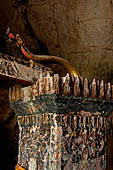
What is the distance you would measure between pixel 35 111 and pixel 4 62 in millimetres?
820

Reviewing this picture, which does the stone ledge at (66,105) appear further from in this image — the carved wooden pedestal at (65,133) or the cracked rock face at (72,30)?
the cracked rock face at (72,30)

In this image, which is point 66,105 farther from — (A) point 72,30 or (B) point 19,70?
(A) point 72,30

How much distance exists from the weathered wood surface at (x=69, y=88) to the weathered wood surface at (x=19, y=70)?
0.71m

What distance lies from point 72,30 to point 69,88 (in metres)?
2.12

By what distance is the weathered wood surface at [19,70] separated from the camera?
1.80 metres

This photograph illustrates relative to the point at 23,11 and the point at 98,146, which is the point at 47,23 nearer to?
the point at 23,11

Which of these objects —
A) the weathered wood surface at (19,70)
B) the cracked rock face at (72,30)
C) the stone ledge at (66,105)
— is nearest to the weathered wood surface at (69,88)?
the stone ledge at (66,105)

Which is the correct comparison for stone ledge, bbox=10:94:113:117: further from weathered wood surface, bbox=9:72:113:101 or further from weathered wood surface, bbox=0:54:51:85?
weathered wood surface, bbox=0:54:51:85

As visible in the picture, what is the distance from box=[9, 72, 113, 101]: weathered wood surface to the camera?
1.01m

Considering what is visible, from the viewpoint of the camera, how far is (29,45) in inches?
119

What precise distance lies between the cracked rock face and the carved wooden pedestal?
1.60 meters

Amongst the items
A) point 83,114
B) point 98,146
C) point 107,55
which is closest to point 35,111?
point 83,114

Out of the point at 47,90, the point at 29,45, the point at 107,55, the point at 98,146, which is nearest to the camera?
the point at 47,90

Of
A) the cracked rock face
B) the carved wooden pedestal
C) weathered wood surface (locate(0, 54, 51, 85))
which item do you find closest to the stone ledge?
the carved wooden pedestal
